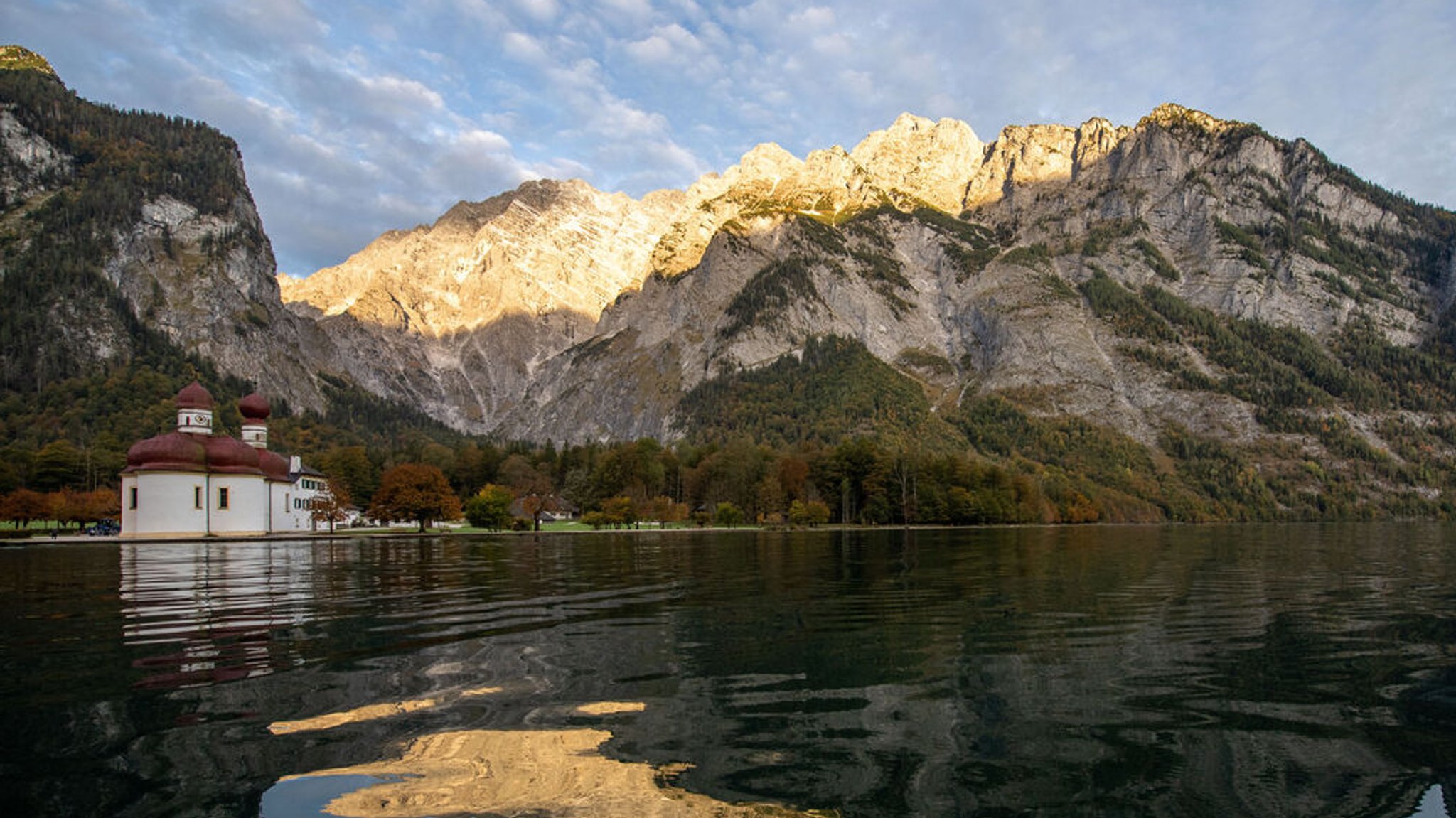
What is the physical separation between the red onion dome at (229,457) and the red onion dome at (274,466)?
2.84m

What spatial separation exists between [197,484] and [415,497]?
27.5 m

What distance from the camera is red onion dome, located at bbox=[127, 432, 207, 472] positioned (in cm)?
9225

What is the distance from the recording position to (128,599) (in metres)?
29.4

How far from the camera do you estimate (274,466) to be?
110 metres

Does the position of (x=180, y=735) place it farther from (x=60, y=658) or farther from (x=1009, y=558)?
(x=1009, y=558)

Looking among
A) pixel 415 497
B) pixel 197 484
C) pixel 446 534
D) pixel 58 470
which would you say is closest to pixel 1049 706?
pixel 197 484

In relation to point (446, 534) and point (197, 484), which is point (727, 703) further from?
point (446, 534)

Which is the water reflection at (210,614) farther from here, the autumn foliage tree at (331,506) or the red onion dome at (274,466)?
the autumn foliage tree at (331,506)

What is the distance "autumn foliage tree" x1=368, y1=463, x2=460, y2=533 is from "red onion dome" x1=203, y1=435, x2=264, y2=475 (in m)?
19.8

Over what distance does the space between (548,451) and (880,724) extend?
185426 mm

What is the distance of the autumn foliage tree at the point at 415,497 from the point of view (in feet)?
377

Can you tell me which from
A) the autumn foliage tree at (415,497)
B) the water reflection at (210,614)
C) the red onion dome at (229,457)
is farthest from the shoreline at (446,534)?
the water reflection at (210,614)

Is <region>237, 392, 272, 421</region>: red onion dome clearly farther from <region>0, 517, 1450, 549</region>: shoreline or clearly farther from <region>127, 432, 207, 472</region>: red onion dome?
<region>0, 517, 1450, 549</region>: shoreline

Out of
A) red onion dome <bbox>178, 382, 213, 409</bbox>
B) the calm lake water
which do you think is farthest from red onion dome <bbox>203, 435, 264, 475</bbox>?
the calm lake water
